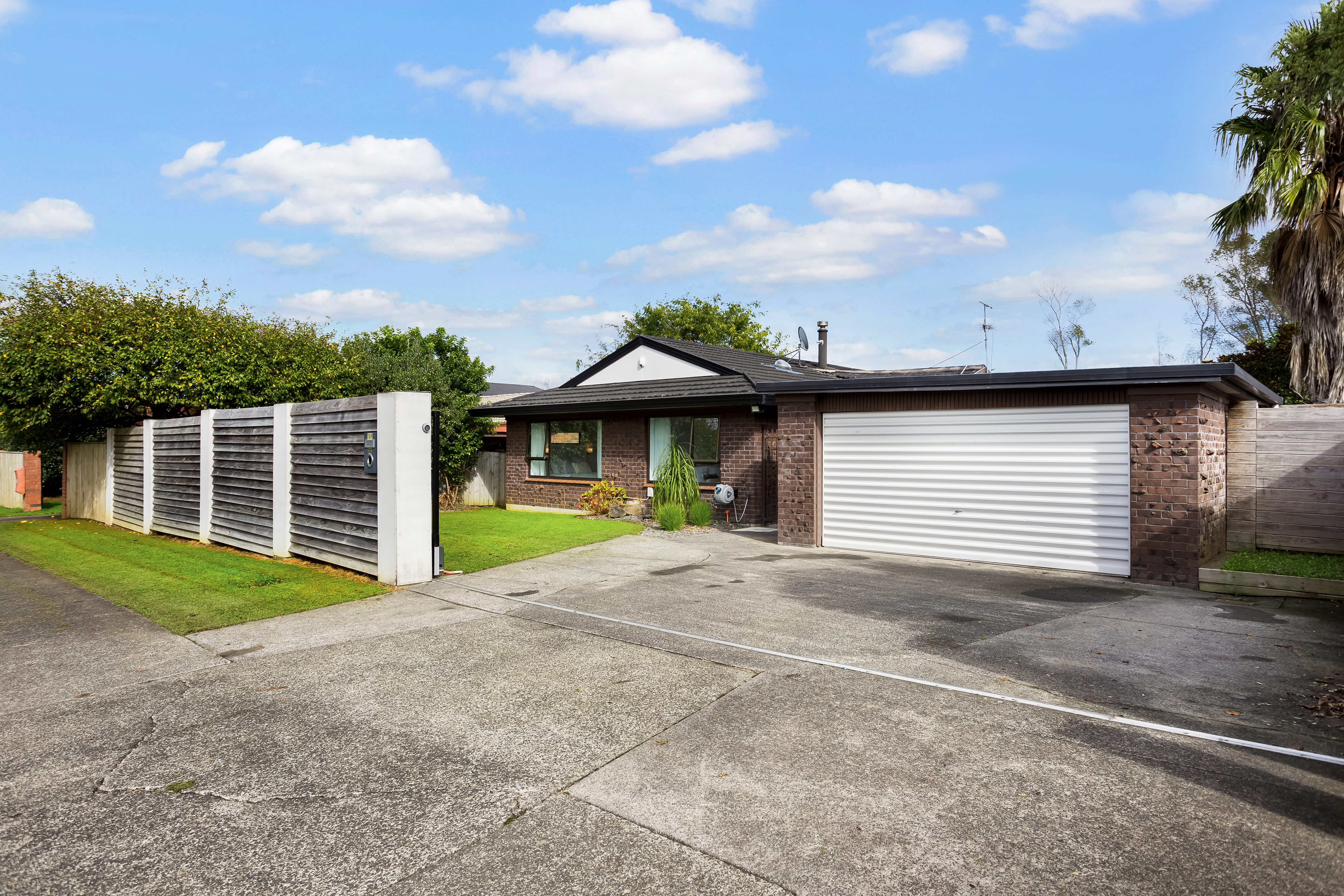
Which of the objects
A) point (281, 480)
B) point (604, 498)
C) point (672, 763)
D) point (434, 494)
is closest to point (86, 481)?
point (281, 480)

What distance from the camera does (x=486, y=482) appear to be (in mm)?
21875

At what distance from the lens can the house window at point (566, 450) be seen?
63.3ft

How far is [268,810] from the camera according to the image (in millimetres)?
3600

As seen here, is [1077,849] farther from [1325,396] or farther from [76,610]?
[1325,396]

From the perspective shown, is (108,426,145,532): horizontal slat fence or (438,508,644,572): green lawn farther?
(108,426,145,532): horizontal slat fence

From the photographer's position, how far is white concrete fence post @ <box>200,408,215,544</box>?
12.8 metres

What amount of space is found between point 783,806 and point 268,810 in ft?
8.27

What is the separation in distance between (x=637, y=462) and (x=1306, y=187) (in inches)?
573

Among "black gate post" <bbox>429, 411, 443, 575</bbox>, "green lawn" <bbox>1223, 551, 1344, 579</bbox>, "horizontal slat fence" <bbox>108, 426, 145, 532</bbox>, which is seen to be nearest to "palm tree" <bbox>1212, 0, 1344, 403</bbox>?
"green lawn" <bbox>1223, 551, 1344, 579</bbox>

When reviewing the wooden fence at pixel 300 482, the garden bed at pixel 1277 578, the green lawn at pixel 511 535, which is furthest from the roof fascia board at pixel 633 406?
the garden bed at pixel 1277 578

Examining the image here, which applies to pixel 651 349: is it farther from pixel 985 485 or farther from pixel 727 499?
pixel 985 485

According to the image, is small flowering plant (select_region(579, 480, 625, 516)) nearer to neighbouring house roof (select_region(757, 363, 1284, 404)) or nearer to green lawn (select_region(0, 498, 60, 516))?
neighbouring house roof (select_region(757, 363, 1284, 404))

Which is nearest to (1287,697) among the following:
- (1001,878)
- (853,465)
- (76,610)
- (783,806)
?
(1001,878)

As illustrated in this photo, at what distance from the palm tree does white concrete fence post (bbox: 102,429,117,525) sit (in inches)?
967
